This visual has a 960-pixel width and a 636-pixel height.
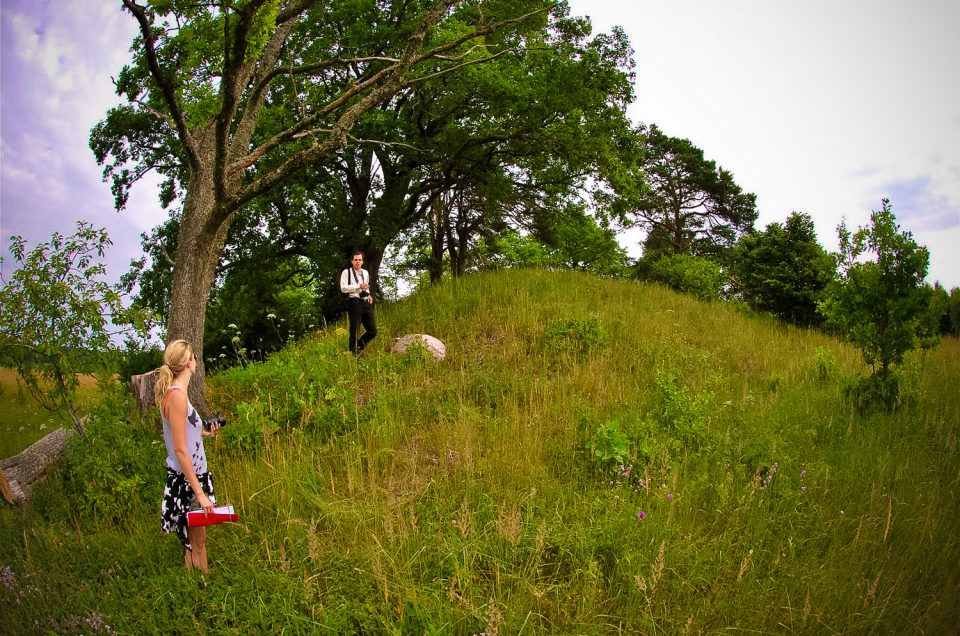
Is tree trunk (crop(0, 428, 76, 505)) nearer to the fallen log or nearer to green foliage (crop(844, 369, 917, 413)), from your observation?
the fallen log

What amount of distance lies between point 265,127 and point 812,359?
12.4 metres

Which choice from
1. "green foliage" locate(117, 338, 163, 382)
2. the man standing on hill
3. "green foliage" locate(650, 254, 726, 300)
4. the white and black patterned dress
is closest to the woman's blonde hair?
the white and black patterned dress

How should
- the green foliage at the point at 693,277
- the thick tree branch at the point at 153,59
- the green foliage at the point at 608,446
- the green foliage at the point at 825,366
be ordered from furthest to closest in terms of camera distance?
the green foliage at the point at 693,277 → the green foliage at the point at 825,366 → the thick tree branch at the point at 153,59 → the green foliage at the point at 608,446

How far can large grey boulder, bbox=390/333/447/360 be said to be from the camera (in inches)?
308

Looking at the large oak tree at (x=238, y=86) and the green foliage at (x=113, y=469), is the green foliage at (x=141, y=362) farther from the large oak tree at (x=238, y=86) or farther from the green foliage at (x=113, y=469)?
the green foliage at (x=113, y=469)

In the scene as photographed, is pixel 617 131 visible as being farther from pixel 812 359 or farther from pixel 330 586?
pixel 330 586

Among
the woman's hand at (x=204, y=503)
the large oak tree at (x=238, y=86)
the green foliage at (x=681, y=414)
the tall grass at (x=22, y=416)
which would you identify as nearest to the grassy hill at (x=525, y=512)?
the green foliage at (x=681, y=414)

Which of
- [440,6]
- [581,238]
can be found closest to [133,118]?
[440,6]

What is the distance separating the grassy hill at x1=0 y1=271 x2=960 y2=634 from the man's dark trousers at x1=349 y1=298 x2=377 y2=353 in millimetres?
1092

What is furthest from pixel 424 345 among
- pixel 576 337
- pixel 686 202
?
pixel 686 202

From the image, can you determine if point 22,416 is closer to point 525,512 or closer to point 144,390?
point 144,390

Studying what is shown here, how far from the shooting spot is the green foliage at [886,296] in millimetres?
6082

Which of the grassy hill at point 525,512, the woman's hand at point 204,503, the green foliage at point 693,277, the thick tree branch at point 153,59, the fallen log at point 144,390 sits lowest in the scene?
the grassy hill at point 525,512

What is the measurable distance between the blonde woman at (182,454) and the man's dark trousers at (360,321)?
449 centimetres
